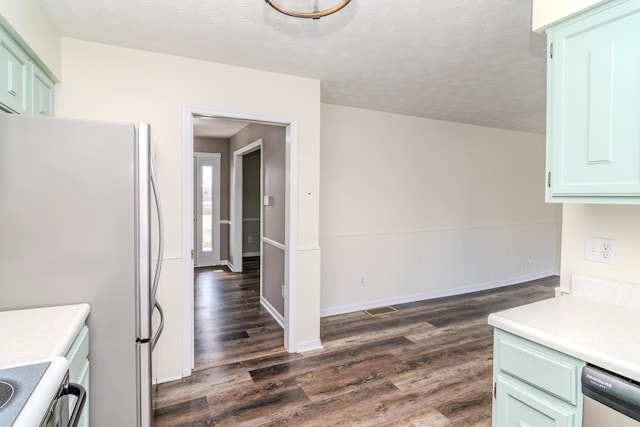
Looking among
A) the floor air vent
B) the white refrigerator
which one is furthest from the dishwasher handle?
the floor air vent

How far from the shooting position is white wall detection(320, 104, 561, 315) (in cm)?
402

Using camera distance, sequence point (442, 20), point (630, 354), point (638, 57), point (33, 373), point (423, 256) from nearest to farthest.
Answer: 1. point (33, 373)
2. point (630, 354)
3. point (638, 57)
4. point (442, 20)
5. point (423, 256)

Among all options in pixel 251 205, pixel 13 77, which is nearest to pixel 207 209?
pixel 251 205

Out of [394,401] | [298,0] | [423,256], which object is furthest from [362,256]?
[298,0]

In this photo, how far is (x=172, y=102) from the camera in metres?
2.57

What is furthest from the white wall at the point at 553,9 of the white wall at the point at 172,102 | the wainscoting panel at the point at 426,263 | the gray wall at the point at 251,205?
the gray wall at the point at 251,205

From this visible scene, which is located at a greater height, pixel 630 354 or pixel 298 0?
pixel 298 0

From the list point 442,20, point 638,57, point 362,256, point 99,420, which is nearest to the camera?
point 638,57

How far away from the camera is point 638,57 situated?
1305mm

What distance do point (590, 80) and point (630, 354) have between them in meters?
1.09

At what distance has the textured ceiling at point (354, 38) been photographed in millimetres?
1937

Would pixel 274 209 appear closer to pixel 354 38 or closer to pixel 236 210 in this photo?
pixel 354 38

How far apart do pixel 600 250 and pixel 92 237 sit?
99.8 inches

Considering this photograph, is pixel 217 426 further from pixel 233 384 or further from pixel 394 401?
pixel 394 401
